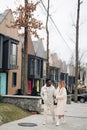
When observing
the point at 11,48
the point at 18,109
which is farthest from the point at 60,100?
the point at 11,48

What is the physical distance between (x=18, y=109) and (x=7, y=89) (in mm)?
15231

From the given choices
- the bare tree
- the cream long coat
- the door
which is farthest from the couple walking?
the door

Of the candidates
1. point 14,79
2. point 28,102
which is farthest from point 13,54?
point 28,102

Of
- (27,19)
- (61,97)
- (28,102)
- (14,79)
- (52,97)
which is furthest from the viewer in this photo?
(14,79)

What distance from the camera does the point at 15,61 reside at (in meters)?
33.4

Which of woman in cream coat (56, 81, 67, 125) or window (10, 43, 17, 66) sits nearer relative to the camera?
woman in cream coat (56, 81, 67, 125)

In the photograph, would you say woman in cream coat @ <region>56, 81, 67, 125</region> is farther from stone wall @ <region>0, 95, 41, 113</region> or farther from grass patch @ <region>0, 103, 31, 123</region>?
stone wall @ <region>0, 95, 41, 113</region>

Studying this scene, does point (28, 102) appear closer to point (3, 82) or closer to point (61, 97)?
point (61, 97)

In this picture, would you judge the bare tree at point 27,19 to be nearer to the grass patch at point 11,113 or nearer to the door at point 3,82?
the grass patch at point 11,113

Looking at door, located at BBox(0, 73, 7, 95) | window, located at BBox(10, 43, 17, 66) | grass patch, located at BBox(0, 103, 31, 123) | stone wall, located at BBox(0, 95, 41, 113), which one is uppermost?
window, located at BBox(10, 43, 17, 66)

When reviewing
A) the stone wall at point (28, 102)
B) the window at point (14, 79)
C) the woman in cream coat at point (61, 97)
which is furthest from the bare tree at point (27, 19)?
the window at point (14, 79)

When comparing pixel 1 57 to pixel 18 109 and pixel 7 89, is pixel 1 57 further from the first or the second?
pixel 18 109

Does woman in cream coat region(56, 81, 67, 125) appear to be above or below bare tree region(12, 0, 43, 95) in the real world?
below

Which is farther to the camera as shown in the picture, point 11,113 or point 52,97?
point 11,113
